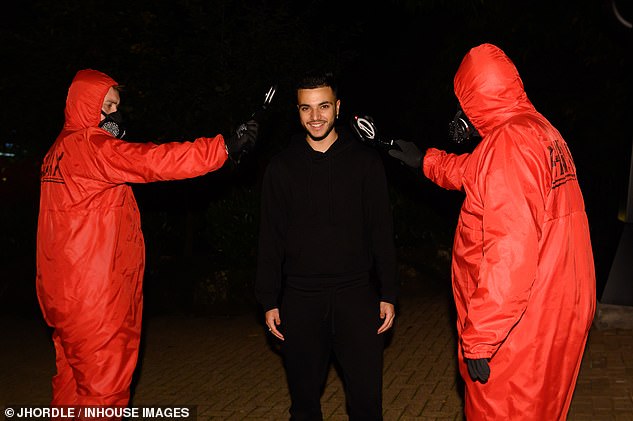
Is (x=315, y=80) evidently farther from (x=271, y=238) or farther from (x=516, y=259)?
(x=516, y=259)

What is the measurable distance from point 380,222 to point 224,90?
230 inches

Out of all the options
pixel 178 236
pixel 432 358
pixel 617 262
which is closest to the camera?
pixel 432 358

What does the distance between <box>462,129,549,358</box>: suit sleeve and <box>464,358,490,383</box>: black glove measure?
4 cm

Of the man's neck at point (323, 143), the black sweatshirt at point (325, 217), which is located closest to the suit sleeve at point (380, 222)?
the black sweatshirt at point (325, 217)

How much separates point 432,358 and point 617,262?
2.43 metres

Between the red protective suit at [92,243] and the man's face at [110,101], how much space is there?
0.07 meters

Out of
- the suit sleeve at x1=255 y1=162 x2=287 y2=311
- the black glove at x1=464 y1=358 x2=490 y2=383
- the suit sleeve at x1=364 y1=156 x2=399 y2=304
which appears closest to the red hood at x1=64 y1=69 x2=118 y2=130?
the suit sleeve at x1=255 y1=162 x2=287 y2=311

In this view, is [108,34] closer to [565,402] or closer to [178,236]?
[178,236]

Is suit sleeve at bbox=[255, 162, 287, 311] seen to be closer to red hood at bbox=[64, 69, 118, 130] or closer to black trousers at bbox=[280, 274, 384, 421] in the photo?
black trousers at bbox=[280, 274, 384, 421]

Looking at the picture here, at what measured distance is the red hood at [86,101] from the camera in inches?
172

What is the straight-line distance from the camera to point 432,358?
6.87 m

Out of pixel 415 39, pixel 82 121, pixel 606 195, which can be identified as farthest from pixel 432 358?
pixel 415 39

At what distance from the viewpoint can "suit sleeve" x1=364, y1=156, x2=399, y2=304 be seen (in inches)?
165

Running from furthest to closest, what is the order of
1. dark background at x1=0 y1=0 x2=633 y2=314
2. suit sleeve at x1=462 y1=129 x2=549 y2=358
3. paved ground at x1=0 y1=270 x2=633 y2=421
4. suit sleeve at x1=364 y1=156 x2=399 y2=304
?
dark background at x1=0 y1=0 x2=633 y2=314, paved ground at x1=0 y1=270 x2=633 y2=421, suit sleeve at x1=364 y1=156 x2=399 y2=304, suit sleeve at x1=462 y1=129 x2=549 y2=358
